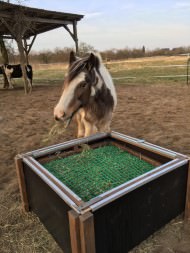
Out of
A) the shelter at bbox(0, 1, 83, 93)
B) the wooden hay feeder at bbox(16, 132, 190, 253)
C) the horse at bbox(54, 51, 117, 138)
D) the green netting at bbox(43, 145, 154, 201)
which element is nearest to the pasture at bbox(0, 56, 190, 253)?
the wooden hay feeder at bbox(16, 132, 190, 253)

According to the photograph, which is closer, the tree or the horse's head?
the horse's head

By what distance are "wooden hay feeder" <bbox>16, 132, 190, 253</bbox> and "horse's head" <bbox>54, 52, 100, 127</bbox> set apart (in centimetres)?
36

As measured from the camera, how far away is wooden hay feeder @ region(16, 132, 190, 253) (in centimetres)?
103

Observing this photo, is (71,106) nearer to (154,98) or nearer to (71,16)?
(154,98)

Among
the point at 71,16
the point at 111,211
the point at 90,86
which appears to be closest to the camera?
the point at 111,211

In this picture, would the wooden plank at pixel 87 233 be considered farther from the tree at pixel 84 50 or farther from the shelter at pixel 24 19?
the shelter at pixel 24 19

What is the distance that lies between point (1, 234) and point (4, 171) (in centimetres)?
105

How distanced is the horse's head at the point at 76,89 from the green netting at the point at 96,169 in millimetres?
369

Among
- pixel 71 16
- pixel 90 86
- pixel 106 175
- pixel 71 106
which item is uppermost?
pixel 71 16

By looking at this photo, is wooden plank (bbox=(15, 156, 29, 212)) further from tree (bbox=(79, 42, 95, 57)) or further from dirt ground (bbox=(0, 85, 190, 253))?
tree (bbox=(79, 42, 95, 57))

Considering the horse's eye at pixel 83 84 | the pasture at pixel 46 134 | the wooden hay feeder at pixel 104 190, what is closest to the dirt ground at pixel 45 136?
the pasture at pixel 46 134

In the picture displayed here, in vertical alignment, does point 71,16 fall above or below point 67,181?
above

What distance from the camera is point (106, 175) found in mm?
1487

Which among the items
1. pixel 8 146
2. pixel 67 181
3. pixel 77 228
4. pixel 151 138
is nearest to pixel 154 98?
pixel 151 138
